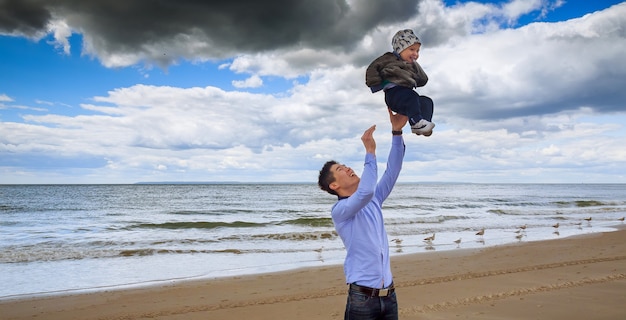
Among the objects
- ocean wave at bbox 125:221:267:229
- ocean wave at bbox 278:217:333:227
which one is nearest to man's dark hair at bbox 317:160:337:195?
ocean wave at bbox 125:221:267:229

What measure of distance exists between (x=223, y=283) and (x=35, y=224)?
19209 mm

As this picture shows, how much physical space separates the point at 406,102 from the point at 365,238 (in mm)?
817

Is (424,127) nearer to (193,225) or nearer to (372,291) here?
(372,291)

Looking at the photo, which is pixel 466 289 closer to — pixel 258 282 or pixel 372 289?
pixel 258 282

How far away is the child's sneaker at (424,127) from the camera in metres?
2.18

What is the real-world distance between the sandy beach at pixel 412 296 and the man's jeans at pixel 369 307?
4.24m

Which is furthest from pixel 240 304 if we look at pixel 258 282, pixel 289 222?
pixel 289 222

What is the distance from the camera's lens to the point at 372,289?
261cm

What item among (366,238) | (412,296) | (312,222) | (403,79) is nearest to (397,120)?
(403,79)

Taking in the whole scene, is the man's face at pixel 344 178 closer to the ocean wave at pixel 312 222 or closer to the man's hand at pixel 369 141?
the man's hand at pixel 369 141

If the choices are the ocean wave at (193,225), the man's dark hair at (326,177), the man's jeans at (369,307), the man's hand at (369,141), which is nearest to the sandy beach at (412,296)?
the man's jeans at (369,307)

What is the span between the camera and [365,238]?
2.64m

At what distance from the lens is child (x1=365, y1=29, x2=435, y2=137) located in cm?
227

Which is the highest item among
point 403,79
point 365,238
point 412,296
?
point 403,79
